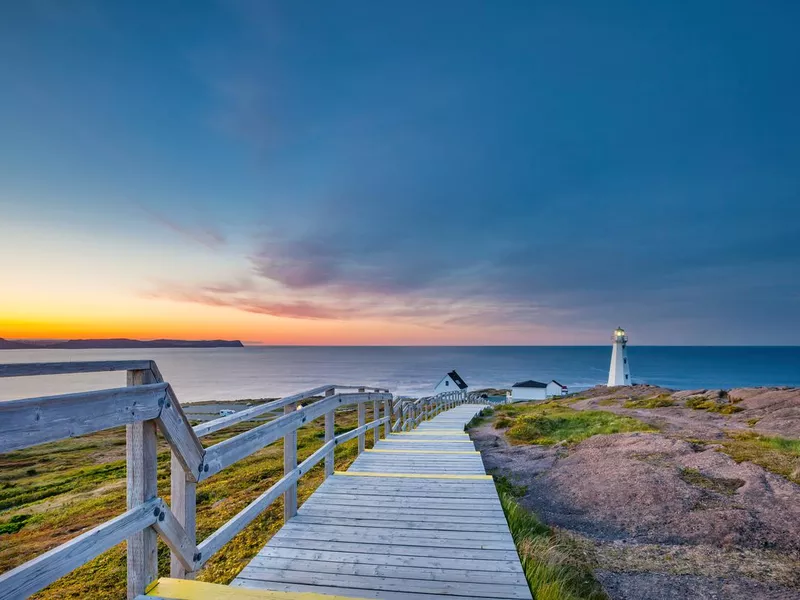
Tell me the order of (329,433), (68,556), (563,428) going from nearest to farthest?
1. (68,556)
2. (329,433)
3. (563,428)

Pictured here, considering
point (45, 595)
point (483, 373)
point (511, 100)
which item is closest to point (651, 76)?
point (511, 100)

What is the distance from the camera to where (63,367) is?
5.72 feet

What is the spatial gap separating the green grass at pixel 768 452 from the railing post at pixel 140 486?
10161mm

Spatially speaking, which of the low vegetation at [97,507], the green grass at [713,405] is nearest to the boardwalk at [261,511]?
→ the low vegetation at [97,507]

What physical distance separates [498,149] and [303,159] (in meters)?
12.3

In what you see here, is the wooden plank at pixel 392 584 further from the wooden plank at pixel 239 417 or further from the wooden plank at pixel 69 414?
the wooden plank at pixel 69 414

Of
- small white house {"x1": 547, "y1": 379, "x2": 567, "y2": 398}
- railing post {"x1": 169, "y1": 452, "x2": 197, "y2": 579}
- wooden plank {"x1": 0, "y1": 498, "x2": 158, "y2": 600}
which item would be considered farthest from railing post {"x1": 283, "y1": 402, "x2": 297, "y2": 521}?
small white house {"x1": 547, "y1": 379, "x2": 567, "y2": 398}

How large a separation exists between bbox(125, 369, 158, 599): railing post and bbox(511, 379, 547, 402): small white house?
62130 millimetres

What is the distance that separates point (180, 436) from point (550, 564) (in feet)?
11.6

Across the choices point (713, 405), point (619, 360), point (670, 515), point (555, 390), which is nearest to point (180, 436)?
point (670, 515)

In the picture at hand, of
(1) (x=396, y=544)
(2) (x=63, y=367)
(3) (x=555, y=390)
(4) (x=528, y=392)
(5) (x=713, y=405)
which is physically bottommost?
(4) (x=528, y=392)

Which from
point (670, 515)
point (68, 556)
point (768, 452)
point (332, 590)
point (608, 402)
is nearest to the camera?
point (68, 556)

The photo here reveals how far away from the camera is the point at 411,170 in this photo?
21.7 metres

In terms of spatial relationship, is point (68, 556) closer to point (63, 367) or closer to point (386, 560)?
point (63, 367)
